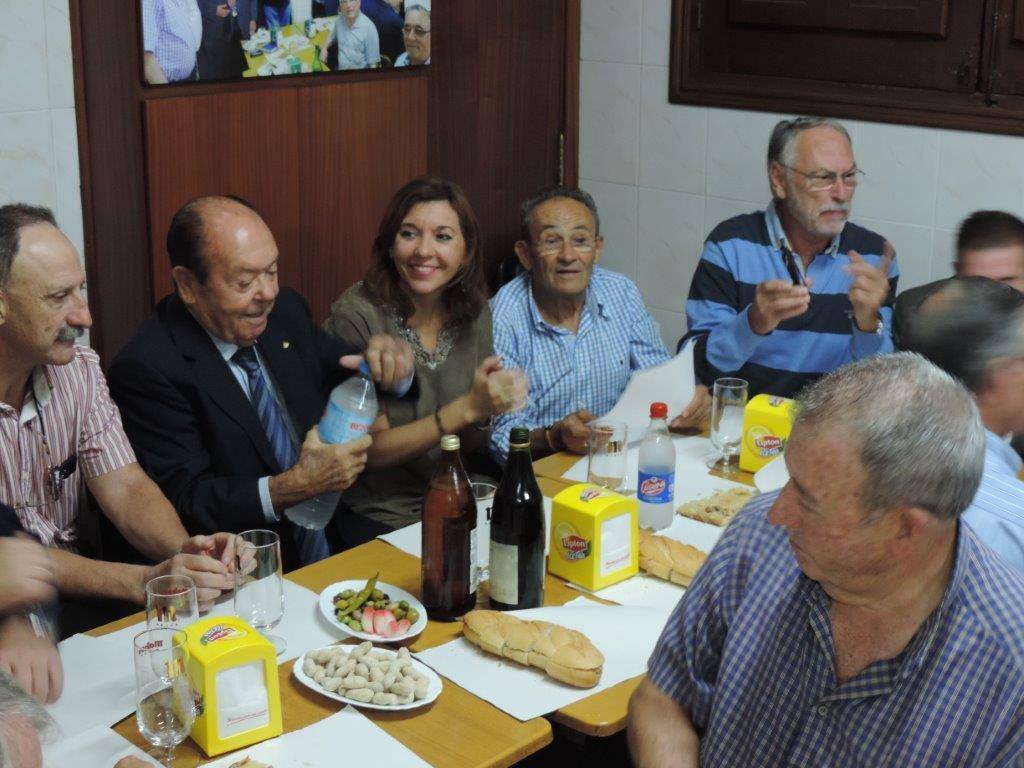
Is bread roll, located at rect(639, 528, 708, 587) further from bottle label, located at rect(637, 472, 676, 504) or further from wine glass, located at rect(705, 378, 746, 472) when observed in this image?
wine glass, located at rect(705, 378, 746, 472)

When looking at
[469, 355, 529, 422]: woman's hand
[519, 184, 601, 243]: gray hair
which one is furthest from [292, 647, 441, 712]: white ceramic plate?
[519, 184, 601, 243]: gray hair

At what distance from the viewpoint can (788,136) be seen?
3.62 metres

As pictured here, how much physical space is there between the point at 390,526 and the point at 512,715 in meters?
1.22

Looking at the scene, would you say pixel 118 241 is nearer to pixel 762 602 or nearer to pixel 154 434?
pixel 154 434

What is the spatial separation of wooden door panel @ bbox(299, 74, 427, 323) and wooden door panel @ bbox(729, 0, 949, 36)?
117 cm

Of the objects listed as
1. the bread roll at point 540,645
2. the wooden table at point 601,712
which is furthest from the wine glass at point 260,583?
the wooden table at point 601,712

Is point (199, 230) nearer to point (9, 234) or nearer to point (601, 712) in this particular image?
point (9, 234)

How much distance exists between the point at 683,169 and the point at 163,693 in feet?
10.6

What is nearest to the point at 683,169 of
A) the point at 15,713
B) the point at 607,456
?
the point at 607,456

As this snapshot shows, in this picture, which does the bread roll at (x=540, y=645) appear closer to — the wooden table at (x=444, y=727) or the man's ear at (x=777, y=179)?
the wooden table at (x=444, y=727)

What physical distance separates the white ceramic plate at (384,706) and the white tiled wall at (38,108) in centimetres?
171

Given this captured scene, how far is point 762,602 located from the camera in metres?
1.62

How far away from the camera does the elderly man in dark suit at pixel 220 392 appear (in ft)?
8.63

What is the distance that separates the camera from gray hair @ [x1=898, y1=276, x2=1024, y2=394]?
1.96m
